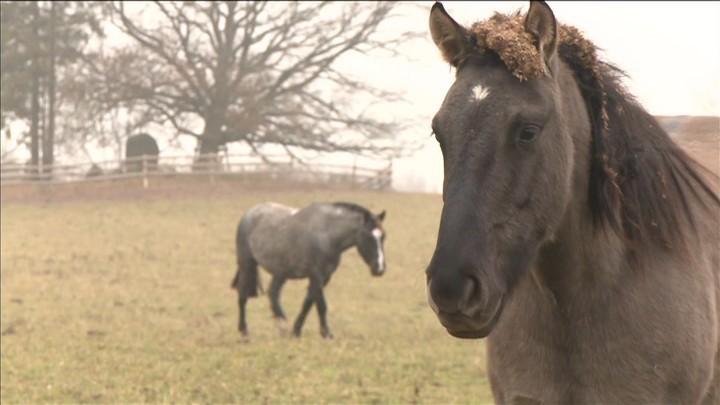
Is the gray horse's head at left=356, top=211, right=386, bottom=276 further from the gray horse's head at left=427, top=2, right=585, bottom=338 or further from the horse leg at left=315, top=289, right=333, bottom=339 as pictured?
the gray horse's head at left=427, top=2, right=585, bottom=338

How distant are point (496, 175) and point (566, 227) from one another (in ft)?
1.52

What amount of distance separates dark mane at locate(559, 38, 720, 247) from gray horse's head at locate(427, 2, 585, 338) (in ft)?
0.70

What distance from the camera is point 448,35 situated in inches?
140

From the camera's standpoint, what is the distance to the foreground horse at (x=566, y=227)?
127 inches

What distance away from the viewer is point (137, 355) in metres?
12.5

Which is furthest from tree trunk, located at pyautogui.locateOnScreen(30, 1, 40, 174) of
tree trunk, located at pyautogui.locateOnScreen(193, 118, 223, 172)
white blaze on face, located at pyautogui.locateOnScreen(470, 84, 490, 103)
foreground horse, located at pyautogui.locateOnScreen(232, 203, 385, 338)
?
white blaze on face, located at pyautogui.locateOnScreen(470, 84, 490, 103)

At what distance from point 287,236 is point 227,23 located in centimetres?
2591

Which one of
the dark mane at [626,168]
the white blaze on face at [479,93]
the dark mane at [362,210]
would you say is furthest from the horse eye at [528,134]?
the dark mane at [362,210]

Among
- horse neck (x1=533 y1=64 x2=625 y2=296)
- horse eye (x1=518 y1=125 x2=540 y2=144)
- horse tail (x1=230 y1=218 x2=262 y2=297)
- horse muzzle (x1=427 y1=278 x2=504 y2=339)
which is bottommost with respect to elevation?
horse tail (x1=230 y1=218 x2=262 y2=297)

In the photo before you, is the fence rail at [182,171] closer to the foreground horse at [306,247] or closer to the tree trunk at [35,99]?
the tree trunk at [35,99]

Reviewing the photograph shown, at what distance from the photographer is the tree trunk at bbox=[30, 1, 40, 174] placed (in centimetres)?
4053

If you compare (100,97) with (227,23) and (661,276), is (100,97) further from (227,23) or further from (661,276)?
(661,276)

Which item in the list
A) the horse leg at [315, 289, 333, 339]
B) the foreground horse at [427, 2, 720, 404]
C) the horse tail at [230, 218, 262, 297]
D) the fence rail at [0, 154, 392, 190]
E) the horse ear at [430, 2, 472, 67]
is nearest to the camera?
the foreground horse at [427, 2, 720, 404]

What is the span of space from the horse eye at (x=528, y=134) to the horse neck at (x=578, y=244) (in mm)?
298
